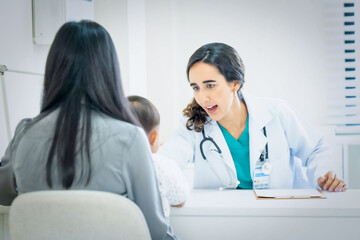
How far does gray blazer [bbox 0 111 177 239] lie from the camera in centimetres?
73

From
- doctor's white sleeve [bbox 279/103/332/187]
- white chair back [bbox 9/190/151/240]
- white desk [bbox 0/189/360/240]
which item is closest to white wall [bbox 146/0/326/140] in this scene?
doctor's white sleeve [bbox 279/103/332/187]

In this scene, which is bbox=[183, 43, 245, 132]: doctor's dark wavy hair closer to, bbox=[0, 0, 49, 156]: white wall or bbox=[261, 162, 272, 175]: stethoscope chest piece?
bbox=[261, 162, 272, 175]: stethoscope chest piece

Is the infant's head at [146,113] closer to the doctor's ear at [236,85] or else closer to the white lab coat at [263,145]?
the white lab coat at [263,145]

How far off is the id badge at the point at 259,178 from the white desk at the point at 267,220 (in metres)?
0.41

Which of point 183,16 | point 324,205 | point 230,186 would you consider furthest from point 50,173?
point 183,16

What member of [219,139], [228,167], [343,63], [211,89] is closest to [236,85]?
[211,89]

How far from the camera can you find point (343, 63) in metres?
2.43

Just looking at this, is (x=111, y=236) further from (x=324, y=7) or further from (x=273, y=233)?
(x=324, y=7)

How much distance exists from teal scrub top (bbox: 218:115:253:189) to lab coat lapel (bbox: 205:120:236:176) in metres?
0.04

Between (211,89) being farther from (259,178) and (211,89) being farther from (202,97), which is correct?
(259,178)

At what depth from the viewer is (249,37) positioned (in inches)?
102

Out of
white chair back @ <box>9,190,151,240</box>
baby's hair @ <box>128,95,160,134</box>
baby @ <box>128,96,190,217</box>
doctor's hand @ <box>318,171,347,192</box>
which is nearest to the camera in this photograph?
A: white chair back @ <box>9,190,151,240</box>

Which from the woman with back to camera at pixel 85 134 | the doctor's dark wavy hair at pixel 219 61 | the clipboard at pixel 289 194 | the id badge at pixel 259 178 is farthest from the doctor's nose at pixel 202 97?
the woman with back to camera at pixel 85 134

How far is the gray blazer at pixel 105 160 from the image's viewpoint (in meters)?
0.73
